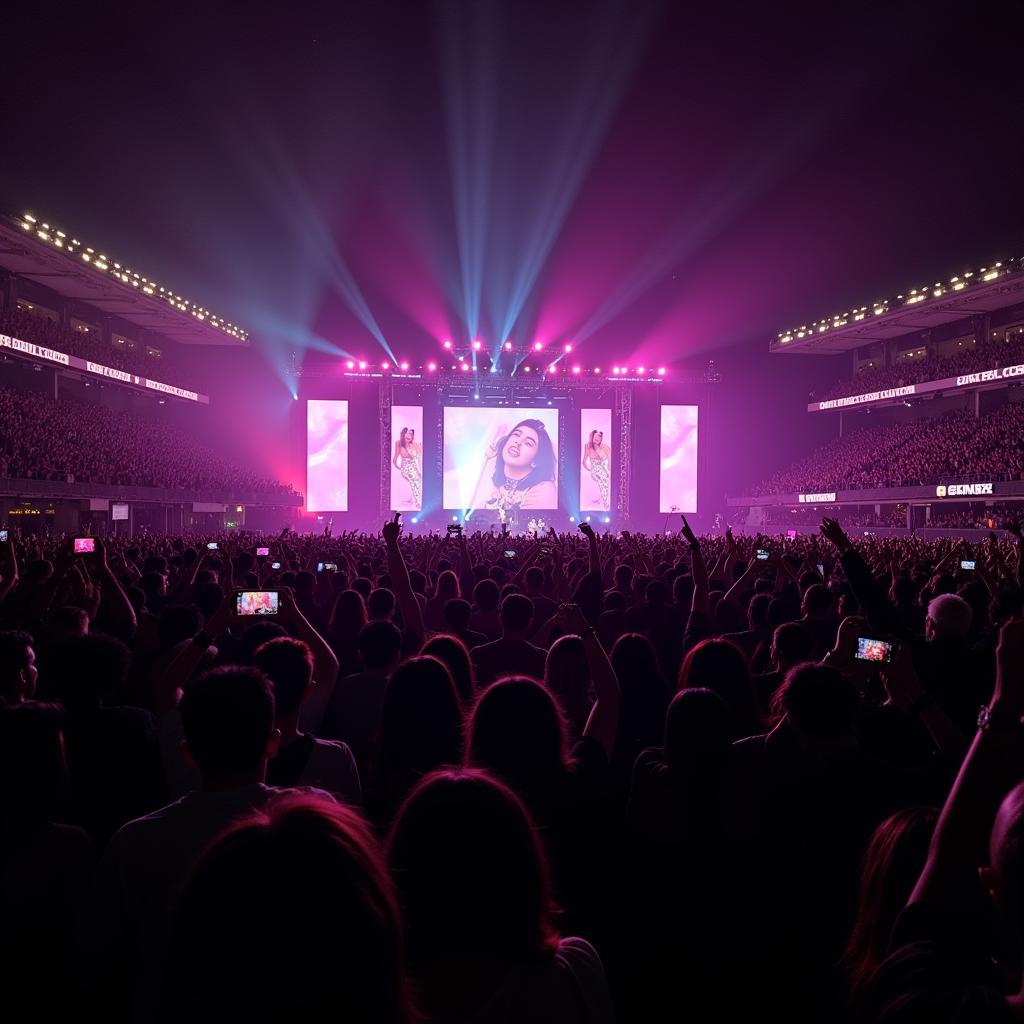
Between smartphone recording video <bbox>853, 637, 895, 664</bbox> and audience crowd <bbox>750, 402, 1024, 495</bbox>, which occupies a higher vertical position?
audience crowd <bbox>750, 402, 1024, 495</bbox>

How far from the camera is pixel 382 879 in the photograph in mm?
1385

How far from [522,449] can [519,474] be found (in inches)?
55.2

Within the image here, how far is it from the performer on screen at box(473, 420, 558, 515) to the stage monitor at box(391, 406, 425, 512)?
11.5ft

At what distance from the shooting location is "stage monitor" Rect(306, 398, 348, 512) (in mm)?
46406

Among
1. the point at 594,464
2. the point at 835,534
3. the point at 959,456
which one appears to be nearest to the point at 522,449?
the point at 594,464

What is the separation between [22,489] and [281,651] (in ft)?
116

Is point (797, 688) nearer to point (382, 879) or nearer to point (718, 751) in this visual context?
point (718, 751)

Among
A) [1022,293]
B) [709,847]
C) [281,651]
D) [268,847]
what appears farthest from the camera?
[1022,293]

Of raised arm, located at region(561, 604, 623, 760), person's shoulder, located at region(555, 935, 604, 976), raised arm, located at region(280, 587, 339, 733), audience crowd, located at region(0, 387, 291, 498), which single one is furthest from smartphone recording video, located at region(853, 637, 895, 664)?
audience crowd, located at region(0, 387, 291, 498)

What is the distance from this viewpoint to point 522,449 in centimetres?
4509

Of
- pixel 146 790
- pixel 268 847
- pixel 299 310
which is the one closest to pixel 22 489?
pixel 299 310

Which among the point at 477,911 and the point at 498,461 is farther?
the point at 498,461

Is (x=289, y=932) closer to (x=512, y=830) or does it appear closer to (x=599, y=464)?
(x=512, y=830)

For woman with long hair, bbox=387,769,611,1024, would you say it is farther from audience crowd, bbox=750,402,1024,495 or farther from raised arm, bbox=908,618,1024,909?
audience crowd, bbox=750,402,1024,495
